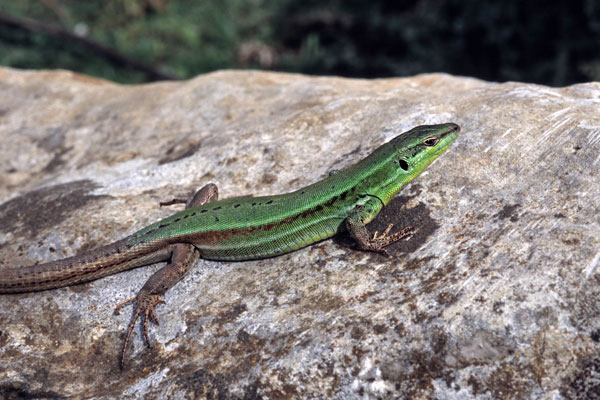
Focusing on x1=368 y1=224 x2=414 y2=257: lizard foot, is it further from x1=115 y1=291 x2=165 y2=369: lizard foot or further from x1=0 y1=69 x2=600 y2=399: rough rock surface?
x1=115 y1=291 x2=165 y2=369: lizard foot

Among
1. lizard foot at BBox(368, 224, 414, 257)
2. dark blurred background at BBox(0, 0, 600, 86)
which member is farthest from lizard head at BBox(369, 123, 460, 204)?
dark blurred background at BBox(0, 0, 600, 86)

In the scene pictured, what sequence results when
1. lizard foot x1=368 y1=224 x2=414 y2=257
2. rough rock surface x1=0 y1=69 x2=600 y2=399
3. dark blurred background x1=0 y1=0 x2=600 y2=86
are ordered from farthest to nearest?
dark blurred background x1=0 y1=0 x2=600 y2=86 → lizard foot x1=368 y1=224 x2=414 y2=257 → rough rock surface x1=0 y1=69 x2=600 y2=399

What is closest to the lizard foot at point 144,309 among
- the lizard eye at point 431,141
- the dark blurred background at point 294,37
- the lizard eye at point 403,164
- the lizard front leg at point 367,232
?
the lizard front leg at point 367,232

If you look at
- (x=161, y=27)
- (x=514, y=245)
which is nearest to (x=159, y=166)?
(x=514, y=245)

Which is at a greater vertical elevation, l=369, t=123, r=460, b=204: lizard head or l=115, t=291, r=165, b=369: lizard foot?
l=369, t=123, r=460, b=204: lizard head

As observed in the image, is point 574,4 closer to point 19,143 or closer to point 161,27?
point 161,27

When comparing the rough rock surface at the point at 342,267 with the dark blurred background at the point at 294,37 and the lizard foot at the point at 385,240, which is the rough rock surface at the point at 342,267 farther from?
the dark blurred background at the point at 294,37

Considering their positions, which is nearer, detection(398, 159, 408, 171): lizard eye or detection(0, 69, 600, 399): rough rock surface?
detection(0, 69, 600, 399): rough rock surface
